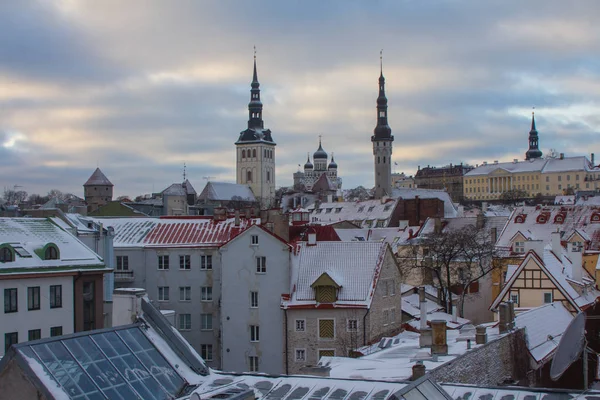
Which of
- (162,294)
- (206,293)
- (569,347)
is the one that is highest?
(569,347)

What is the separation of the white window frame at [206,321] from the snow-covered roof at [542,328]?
20.3 metres

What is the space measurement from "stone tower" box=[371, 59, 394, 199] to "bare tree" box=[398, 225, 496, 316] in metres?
119

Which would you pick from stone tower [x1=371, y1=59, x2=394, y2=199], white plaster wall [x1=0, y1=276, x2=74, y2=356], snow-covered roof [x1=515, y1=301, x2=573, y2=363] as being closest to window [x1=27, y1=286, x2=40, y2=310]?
white plaster wall [x1=0, y1=276, x2=74, y2=356]

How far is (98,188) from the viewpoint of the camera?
14962 centimetres

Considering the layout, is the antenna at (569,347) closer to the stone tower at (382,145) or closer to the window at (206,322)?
the window at (206,322)

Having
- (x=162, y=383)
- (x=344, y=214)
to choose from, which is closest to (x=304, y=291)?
(x=162, y=383)

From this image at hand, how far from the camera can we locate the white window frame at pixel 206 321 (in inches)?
1813

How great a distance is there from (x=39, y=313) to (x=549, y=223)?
4099 cm

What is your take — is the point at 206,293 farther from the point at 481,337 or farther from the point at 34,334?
the point at 481,337

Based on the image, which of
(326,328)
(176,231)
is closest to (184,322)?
(176,231)

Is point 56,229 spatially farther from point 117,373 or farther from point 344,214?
point 344,214

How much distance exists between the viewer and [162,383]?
51.6 ft

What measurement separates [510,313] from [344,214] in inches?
2663

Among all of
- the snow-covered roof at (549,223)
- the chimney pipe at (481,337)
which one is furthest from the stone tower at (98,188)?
the chimney pipe at (481,337)
